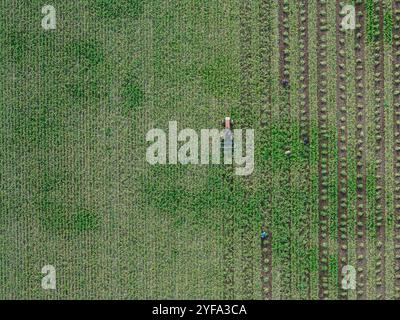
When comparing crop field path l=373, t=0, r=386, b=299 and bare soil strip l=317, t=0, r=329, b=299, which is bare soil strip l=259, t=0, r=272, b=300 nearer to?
bare soil strip l=317, t=0, r=329, b=299

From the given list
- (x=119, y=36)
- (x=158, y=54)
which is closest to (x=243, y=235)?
(x=158, y=54)

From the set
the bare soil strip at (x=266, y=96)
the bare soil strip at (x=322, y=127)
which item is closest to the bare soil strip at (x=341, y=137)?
the bare soil strip at (x=322, y=127)

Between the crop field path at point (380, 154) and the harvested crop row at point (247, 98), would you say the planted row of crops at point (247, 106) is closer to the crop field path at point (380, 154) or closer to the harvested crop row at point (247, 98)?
the harvested crop row at point (247, 98)

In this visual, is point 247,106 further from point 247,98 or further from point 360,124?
point 360,124

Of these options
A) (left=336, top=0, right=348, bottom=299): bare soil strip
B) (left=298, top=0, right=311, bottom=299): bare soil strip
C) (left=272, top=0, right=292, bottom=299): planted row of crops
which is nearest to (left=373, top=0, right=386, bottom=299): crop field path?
(left=336, top=0, right=348, bottom=299): bare soil strip

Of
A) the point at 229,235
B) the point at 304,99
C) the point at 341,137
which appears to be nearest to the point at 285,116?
the point at 304,99

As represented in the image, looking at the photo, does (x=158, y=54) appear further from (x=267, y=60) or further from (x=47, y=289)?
(x=47, y=289)

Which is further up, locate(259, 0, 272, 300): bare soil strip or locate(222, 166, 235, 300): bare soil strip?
locate(259, 0, 272, 300): bare soil strip
